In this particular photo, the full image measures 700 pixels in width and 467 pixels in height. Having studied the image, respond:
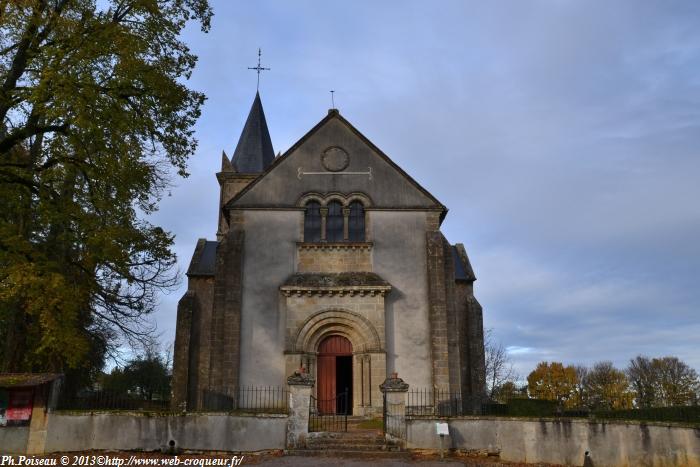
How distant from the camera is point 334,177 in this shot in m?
20.9

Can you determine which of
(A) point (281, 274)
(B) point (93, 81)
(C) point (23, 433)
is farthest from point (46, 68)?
(A) point (281, 274)

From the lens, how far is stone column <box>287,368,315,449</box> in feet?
45.2

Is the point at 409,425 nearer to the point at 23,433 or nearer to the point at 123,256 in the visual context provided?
the point at 123,256

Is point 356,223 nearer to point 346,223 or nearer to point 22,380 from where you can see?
point 346,223

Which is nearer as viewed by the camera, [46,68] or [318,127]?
[46,68]

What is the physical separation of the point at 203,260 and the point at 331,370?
24.9 ft

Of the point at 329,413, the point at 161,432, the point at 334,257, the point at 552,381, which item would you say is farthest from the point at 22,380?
the point at 552,381

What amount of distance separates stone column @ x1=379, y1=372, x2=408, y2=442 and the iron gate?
155 centimetres

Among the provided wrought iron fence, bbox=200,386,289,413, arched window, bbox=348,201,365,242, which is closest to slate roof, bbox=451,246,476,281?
arched window, bbox=348,201,365,242

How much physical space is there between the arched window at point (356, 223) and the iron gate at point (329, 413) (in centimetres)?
542

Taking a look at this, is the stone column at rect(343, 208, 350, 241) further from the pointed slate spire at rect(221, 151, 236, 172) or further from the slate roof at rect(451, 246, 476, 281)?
the pointed slate spire at rect(221, 151, 236, 172)

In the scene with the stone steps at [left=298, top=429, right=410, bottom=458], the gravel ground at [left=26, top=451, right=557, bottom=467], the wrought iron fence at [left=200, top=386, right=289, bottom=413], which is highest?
the wrought iron fence at [left=200, top=386, right=289, bottom=413]

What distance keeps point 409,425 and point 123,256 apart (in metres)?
8.03

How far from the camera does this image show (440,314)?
19250 mm
